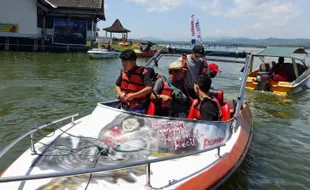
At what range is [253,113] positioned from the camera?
949cm

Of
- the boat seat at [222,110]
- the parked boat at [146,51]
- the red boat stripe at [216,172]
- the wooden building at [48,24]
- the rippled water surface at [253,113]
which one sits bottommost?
the rippled water surface at [253,113]

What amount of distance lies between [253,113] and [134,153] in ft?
22.2

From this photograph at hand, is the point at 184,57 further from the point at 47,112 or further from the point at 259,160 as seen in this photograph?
the point at 47,112

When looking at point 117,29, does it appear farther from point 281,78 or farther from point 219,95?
point 219,95

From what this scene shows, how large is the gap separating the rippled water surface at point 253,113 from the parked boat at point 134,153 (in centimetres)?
64

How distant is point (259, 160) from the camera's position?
566 cm

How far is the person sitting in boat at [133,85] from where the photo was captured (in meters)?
4.26

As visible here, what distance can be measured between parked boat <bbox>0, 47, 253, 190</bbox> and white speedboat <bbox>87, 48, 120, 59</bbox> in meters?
22.6

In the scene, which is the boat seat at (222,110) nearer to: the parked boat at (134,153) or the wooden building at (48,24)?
the parked boat at (134,153)

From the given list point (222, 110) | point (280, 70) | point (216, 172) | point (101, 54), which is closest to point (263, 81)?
point (280, 70)

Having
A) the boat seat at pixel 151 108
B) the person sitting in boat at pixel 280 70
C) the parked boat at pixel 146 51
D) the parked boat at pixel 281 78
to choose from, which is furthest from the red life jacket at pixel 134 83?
the parked boat at pixel 146 51

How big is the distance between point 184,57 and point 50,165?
10.8ft

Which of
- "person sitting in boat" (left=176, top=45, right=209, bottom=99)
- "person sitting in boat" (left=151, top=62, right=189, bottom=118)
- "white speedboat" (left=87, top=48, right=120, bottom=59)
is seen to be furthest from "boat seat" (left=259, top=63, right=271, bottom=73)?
"white speedboat" (left=87, top=48, right=120, bottom=59)

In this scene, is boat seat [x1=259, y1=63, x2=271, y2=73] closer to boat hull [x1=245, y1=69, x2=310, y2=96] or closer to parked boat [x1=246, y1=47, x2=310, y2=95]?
parked boat [x1=246, y1=47, x2=310, y2=95]
